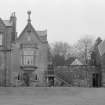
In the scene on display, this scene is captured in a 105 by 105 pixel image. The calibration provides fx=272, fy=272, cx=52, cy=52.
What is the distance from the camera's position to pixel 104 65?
4953 cm

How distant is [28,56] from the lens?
43969mm

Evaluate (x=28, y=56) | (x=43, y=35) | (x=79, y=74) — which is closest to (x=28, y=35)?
(x=43, y=35)

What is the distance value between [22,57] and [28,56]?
3.21 ft

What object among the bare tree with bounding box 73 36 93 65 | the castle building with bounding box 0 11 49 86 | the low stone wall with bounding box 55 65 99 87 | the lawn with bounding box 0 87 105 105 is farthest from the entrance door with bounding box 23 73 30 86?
the bare tree with bounding box 73 36 93 65

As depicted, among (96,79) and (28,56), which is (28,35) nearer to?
(28,56)

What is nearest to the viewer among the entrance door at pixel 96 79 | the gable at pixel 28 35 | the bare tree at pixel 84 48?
the gable at pixel 28 35

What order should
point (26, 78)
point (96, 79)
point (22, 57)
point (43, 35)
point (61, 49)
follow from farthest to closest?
1. point (61, 49)
2. point (96, 79)
3. point (43, 35)
4. point (22, 57)
5. point (26, 78)

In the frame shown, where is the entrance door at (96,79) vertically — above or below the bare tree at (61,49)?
below

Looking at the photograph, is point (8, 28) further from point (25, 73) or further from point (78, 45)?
point (78, 45)

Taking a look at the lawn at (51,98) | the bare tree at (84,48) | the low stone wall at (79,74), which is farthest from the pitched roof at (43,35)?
the bare tree at (84,48)

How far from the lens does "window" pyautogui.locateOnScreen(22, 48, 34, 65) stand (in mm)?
43875

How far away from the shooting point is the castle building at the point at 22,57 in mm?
43469

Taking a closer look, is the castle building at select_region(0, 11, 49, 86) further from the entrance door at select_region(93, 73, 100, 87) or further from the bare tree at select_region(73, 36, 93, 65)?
the bare tree at select_region(73, 36, 93, 65)

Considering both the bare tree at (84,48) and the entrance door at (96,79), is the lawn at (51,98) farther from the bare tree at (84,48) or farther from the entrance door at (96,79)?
the bare tree at (84,48)
